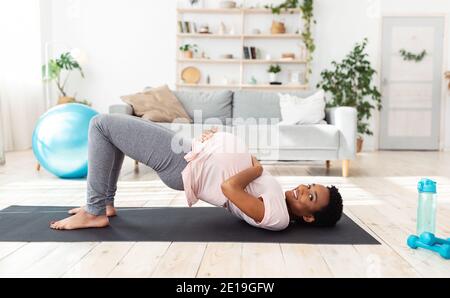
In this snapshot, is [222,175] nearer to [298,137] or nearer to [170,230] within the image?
[170,230]

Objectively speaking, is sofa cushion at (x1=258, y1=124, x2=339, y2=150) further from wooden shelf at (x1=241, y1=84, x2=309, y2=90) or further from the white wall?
the white wall

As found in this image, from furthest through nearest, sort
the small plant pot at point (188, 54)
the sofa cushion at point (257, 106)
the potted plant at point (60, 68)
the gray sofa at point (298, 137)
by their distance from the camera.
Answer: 1. the small plant pot at point (188, 54)
2. the potted plant at point (60, 68)
3. the sofa cushion at point (257, 106)
4. the gray sofa at point (298, 137)

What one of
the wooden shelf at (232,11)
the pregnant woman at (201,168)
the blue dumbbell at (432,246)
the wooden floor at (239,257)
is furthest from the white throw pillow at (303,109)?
the blue dumbbell at (432,246)

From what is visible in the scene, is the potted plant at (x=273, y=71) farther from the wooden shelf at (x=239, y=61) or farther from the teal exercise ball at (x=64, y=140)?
the teal exercise ball at (x=64, y=140)

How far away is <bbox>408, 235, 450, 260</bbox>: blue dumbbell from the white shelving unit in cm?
482

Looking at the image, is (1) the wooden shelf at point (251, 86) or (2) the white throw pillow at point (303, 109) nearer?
(2) the white throw pillow at point (303, 109)

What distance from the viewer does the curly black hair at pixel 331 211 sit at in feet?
6.55

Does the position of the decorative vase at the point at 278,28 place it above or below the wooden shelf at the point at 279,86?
above

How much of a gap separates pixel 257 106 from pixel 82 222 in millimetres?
2977

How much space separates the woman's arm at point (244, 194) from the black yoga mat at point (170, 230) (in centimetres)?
13

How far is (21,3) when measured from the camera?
5785 millimetres

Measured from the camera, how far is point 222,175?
77.1 inches

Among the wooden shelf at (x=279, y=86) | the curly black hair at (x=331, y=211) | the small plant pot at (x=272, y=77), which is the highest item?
the small plant pot at (x=272, y=77)
